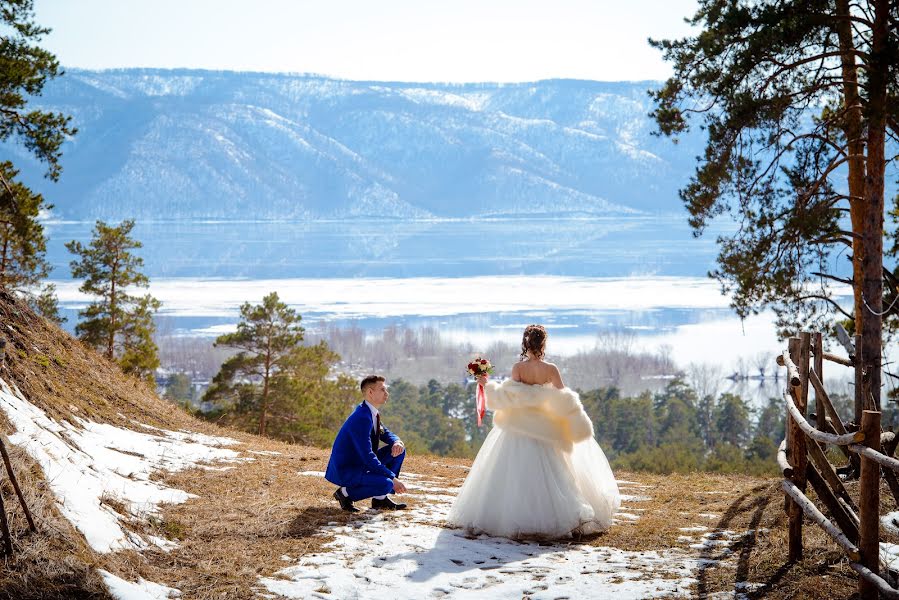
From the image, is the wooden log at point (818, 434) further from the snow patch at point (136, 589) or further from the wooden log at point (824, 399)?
the snow patch at point (136, 589)

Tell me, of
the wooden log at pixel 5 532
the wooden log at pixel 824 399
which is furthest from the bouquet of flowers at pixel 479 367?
the wooden log at pixel 5 532

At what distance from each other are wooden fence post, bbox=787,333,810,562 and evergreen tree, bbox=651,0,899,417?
460cm

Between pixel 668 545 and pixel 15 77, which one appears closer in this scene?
pixel 668 545

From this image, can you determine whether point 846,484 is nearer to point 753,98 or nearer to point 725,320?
point 753,98

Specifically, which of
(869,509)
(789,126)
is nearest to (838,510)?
(869,509)

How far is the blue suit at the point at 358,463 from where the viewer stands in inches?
386

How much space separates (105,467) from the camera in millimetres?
10039

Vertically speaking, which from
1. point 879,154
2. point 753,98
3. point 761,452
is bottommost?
point 761,452

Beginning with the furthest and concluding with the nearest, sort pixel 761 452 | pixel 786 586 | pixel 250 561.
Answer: pixel 761 452 < pixel 250 561 < pixel 786 586

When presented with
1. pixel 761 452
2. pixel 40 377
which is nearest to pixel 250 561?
pixel 40 377

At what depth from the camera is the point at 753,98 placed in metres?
14.7

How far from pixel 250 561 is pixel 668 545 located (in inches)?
151

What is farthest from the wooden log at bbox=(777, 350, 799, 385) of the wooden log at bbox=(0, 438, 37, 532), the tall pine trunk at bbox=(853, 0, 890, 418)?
the wooden log at bbox=(0, 438, 37, 532)

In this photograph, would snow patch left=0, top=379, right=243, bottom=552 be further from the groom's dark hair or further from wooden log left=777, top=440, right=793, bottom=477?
wooden log left=777, top=440, right=793, bottom=477
